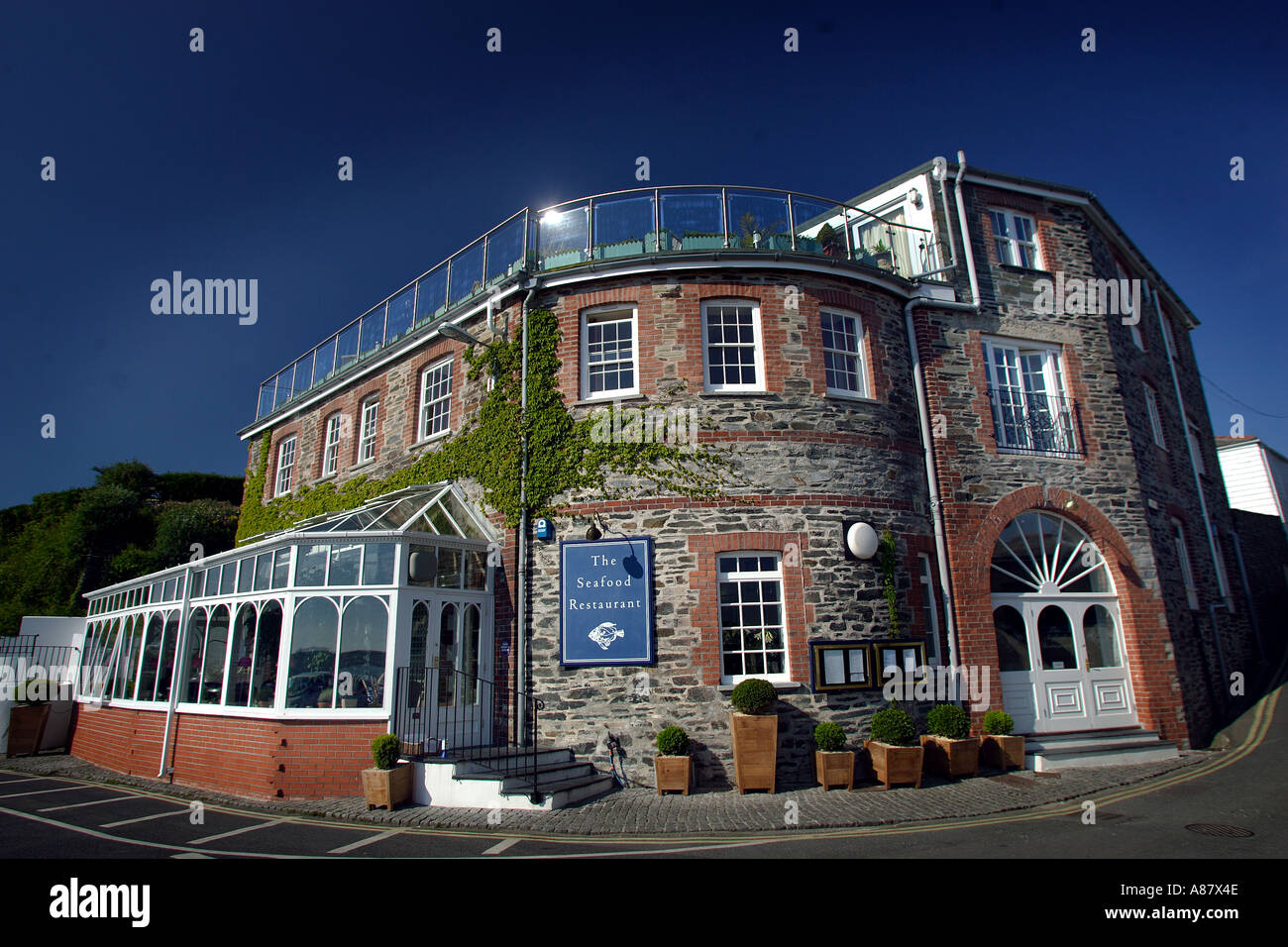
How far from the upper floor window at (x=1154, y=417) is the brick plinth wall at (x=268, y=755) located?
669 inches

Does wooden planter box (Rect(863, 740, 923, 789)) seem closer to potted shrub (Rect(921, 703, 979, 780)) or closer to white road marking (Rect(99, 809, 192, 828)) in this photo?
potted shrub (Rect(921, 703, 979, 780))

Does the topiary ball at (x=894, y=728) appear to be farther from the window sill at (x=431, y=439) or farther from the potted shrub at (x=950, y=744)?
the window sill at (x=431, y=439)

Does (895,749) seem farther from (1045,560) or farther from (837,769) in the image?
(1045,560)

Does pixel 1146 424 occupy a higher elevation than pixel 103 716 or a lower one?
higher

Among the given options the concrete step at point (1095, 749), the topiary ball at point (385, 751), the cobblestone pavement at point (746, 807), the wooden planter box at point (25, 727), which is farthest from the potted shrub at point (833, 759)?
the wooden planter box at point (25, 727)

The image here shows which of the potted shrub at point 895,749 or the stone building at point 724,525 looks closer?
the potted shrub at point 895,749

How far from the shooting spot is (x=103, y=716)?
1401 centimetres

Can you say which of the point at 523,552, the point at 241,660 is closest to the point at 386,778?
the point at 523,552

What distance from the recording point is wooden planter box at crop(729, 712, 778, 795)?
8.95 metres

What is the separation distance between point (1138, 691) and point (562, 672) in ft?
34.0

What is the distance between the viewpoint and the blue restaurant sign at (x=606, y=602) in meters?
9.88

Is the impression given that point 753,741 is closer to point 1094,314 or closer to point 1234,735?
point 1234,735

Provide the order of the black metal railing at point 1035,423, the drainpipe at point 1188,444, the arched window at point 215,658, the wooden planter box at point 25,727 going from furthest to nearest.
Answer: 1. the drainpipe at point 1188,444
2. the wooden planter box at point 25,727
3. the black metal railing at point 1035,423
4. the arched window at point 215,658
